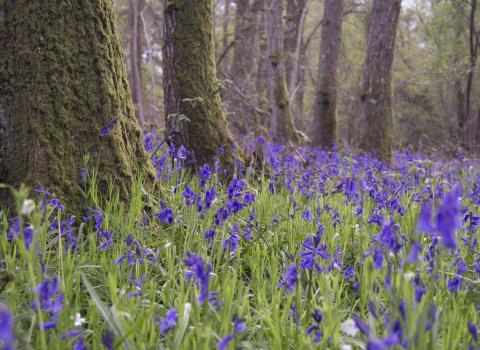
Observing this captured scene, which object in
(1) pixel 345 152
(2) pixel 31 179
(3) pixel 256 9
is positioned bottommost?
(1) pixel 345 152

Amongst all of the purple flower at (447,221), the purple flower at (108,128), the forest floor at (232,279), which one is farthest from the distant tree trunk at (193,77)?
the purple flower at (447,221)

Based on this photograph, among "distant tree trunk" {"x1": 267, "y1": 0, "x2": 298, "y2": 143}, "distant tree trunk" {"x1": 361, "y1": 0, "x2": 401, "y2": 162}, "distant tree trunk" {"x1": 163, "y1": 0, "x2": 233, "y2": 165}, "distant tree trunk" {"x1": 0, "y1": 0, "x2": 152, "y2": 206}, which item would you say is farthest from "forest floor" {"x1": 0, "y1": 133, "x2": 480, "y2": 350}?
"distant tree trunk" {"x1": 267, "y1": 0, "x2": 298, "y2": 143}

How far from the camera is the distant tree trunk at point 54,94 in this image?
269cm

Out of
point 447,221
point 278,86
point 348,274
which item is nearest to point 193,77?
point 348,274

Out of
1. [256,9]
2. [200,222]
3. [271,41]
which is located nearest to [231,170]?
[200,222]

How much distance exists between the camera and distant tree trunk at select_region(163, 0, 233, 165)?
4.64m

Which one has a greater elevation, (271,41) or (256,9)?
(256,9)

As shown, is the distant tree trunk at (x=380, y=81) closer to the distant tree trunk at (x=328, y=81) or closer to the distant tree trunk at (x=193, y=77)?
the distant tree trunk at (x=328, y=81)

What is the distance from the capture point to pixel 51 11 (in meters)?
2.73

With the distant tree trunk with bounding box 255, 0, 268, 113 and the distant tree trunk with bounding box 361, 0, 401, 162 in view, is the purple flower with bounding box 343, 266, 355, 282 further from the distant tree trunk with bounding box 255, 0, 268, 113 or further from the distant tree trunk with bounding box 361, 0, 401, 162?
the distant tree trunk with bounding box 255, 0, 268, 113

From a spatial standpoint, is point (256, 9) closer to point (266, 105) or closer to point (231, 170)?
point (266, 105)

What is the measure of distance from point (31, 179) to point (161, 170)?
1455 millimetres

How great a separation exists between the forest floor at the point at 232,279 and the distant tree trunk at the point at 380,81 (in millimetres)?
4924

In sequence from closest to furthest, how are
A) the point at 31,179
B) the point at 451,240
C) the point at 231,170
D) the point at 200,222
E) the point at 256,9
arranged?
the point at 451,240 → the point at 31,179 → the point at 200,222 → the point at 231,170 → the point at 256,9
